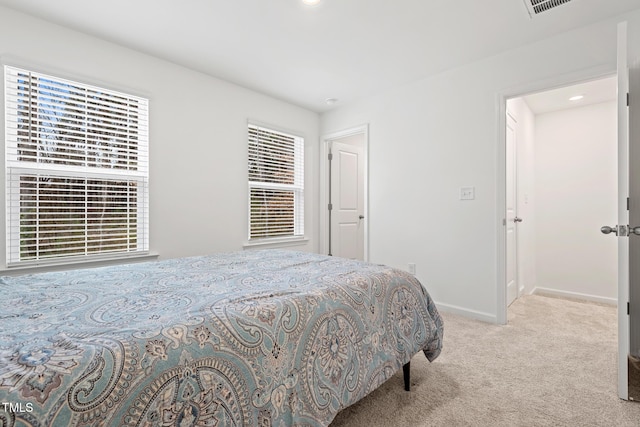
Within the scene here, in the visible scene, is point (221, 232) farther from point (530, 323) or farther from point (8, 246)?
point (530, 323)

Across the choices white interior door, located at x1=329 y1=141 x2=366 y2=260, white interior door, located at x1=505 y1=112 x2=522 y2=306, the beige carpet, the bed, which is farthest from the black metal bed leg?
white interior door, located at x1=329 y1=141 x2=366 y2=260

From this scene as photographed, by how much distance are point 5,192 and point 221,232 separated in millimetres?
1669

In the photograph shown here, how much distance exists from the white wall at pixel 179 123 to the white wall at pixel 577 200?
3498 millimetres

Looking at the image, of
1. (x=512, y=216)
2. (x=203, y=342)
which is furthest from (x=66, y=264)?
(x=512, y=216)

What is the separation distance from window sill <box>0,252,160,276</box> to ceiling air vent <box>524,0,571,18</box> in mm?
3506

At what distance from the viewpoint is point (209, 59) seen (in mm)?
2900

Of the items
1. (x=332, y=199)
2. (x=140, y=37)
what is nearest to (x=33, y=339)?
(x=140, y=37)

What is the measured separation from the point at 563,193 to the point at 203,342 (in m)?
4.49

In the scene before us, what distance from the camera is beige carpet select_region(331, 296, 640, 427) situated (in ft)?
4.96

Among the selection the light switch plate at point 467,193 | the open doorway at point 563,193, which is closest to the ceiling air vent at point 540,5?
the open doorway at point 563,193

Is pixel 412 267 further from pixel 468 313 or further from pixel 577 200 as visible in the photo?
pixel 577 200

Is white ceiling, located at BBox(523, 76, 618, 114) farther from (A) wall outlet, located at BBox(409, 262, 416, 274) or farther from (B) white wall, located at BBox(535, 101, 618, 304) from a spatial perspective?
(A) wall outlet, located at BBox(409, 262, 416, 274)

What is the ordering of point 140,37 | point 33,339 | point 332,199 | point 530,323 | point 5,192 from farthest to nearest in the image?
1. point 332,199
2. point 530,323
3. point 140,37
4. point 5,192
5. point 33,339

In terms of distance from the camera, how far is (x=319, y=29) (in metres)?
2.42
